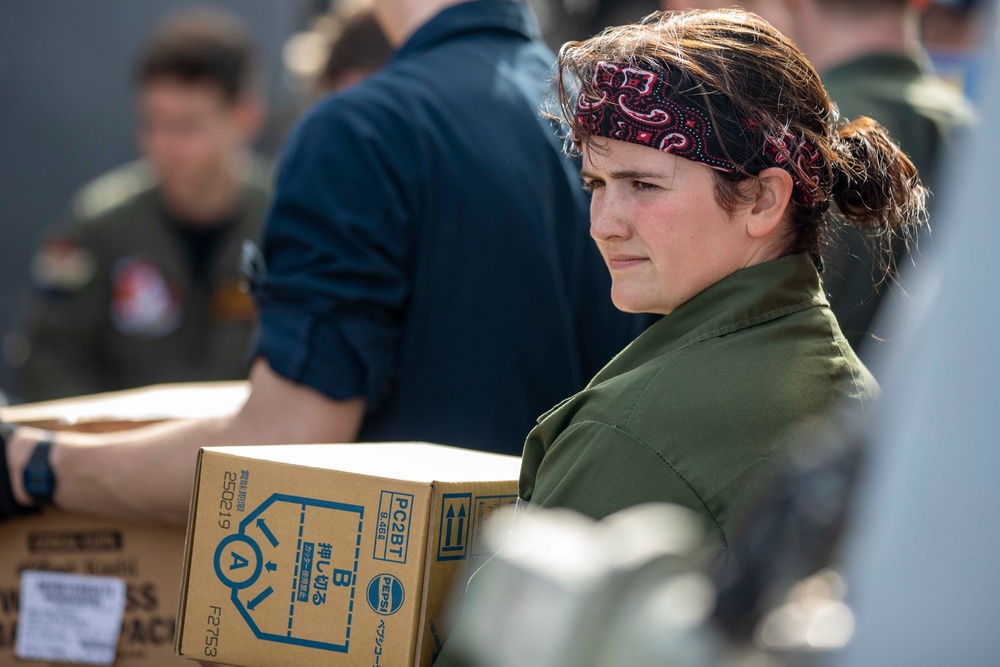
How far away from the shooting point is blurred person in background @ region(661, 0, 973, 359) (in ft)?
7.97

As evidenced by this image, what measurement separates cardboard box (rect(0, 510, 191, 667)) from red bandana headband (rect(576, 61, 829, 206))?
1076mm

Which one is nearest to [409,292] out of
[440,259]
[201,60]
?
[440,259]

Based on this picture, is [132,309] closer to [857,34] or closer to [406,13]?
[406,13]

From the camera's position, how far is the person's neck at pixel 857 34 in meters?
2.77

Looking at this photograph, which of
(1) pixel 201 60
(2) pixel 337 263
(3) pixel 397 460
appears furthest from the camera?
(1) pixel 201 60

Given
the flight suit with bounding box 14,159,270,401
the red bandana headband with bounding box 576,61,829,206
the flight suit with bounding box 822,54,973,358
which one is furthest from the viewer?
the flight suit with bounding box 14,159,270,401

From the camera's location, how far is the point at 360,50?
11.3ft

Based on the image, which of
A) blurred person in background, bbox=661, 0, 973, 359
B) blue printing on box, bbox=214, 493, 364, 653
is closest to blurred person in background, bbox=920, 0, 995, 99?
blurred person in background, bbox=661, 0, 973, 359


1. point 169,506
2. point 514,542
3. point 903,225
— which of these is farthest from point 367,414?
point 514,542

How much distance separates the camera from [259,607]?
1513mm

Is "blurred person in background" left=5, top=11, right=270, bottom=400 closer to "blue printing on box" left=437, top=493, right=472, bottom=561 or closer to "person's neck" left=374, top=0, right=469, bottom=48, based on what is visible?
"person's neck" left=374, top=0, right=469, bottom=48

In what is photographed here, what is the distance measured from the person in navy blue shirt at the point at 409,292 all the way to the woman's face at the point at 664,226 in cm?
52

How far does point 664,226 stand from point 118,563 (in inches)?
45.7

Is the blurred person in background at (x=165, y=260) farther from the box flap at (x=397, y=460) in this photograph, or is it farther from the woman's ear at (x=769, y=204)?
the woman's ear at (x=769, y=204)
